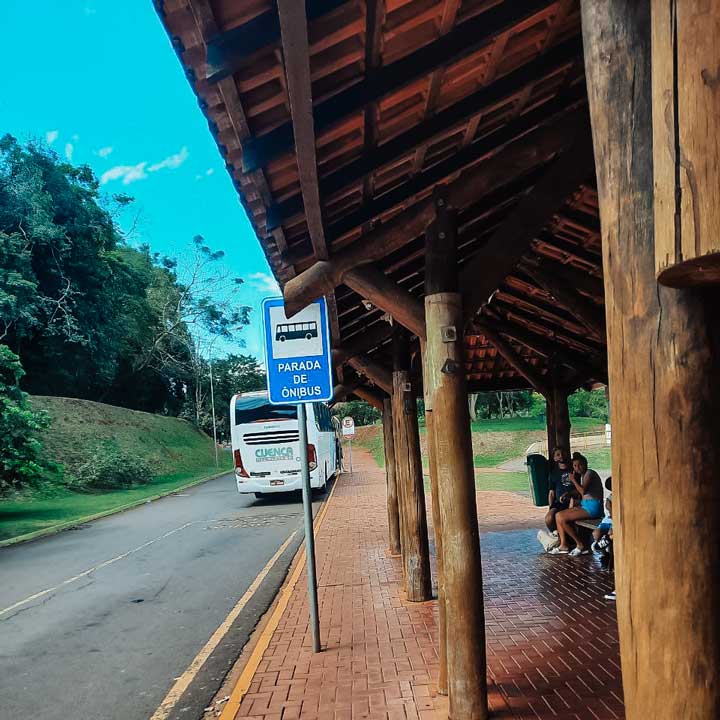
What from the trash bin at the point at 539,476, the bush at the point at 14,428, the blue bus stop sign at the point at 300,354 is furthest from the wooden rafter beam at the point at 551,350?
the bush at the point at 14,428

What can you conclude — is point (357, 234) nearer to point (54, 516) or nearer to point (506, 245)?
point (506, 245)

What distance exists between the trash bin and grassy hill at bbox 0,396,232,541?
38.4ft

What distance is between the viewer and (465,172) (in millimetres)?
4625

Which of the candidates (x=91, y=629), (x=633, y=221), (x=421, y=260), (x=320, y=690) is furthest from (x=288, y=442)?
(x=633, y=221)

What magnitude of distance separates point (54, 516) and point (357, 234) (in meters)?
17.6

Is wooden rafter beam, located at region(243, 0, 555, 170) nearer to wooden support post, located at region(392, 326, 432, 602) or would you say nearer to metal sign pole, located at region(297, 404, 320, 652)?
metal sign pole, located at region(297, 404, 320, 652)

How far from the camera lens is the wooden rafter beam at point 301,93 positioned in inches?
87.1

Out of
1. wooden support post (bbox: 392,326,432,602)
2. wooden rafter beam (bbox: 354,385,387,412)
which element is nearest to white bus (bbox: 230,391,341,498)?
wooden rafter beam (bbox: 354,385,387,412)

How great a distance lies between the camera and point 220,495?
2472 cm

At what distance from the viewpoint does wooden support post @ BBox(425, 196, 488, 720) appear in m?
4.18

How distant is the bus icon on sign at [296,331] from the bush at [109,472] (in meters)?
25.1

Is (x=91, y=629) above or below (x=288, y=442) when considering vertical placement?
below

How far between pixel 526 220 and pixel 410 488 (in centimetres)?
394

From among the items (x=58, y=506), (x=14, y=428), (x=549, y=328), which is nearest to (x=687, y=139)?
(x=549, y=328)
